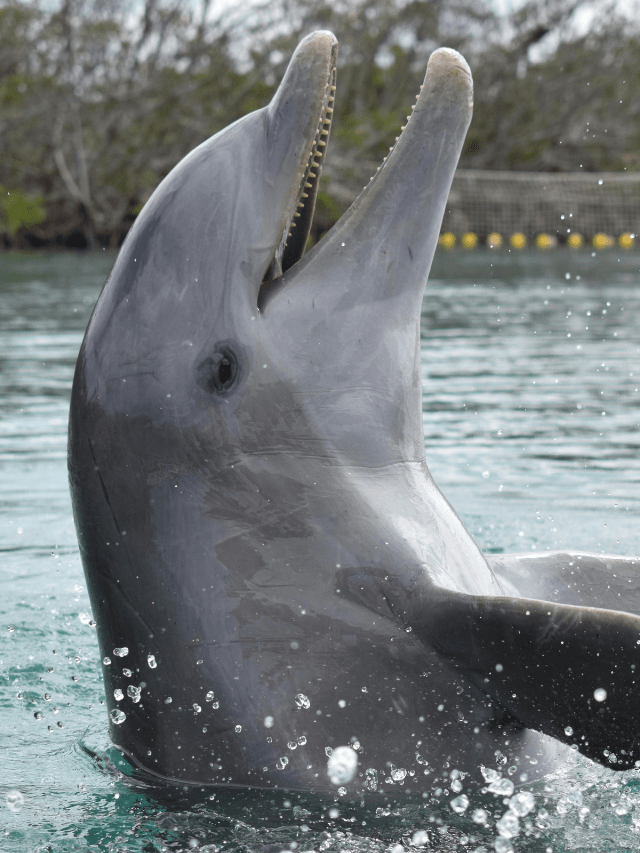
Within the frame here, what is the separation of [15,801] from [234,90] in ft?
139

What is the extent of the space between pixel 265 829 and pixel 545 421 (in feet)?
24.0

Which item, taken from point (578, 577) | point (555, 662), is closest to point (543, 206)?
point (578, 577)

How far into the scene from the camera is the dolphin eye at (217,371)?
280cm

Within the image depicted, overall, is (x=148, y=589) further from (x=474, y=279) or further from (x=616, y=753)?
(x=474, y=279)

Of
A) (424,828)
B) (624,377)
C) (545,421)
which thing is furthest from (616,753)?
(624,377)

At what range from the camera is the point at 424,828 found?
9.21ft

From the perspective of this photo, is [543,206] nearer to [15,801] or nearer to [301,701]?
[15,801]

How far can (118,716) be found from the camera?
3.01m

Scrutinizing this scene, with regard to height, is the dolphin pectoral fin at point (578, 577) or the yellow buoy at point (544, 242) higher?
the dolphin pectoral fin at point (578, 577)

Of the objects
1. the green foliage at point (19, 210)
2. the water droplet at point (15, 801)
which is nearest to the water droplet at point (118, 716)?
the water droplet at point (15, 801)

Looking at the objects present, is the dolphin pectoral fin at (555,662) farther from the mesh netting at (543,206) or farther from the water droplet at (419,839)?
the mesh netting at (543,206)

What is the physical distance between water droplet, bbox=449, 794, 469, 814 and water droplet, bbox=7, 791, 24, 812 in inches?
48.5

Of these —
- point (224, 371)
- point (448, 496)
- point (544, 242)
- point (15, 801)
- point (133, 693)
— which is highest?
point (224, 371)

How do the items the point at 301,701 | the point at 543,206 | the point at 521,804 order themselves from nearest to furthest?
the point at 301,701 → the point at 521,804 → the point at 543,206
